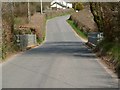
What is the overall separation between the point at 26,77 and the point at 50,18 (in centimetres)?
9019

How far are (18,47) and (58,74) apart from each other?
17741mm

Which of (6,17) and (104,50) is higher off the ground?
(6,17)

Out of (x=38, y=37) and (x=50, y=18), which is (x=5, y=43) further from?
(x=50, y=18)

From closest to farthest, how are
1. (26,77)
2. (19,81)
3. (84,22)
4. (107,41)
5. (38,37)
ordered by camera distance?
(19,81) → (26,77) → (107,41) → (38,37) → (84,22)

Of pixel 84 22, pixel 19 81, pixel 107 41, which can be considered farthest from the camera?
pixel 84 22

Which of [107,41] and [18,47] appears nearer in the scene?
[107,41]

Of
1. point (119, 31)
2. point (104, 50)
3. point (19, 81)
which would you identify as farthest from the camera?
point (104, 50)

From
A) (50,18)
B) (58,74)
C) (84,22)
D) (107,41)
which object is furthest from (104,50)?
(50,18)

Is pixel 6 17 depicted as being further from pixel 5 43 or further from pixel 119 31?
pixel 119 31

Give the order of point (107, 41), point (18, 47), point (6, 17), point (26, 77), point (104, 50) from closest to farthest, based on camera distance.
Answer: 1. point (26, 77)
2. point (104, 50)
3. point (107, 41)
4. point (6, 17)
5. point (18, 47)

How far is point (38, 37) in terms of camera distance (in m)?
55.1

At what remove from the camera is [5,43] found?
2577 cm

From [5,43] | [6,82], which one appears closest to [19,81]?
[6,82]

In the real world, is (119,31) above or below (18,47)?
above
